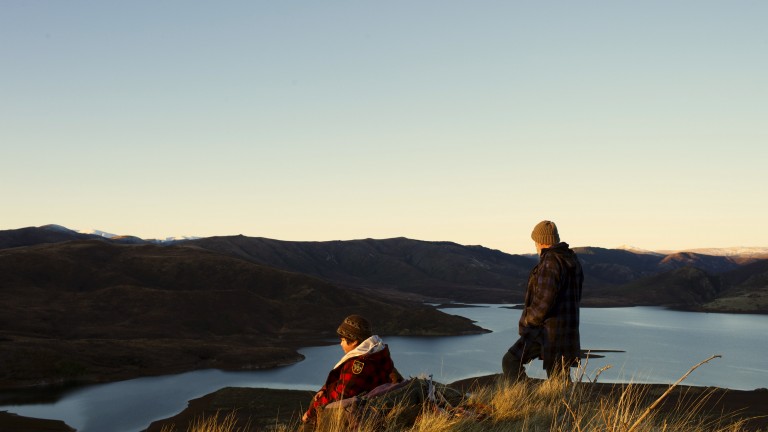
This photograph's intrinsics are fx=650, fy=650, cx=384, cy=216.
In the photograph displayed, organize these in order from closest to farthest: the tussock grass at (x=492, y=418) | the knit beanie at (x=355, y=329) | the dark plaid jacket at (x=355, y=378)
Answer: the tussock grass at (x=492, y=418)
the dark plaid jacket at (x=355, y=378)
the knit beanie at (x=355, y=329)

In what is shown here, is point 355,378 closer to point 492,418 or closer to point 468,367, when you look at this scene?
point 492,418

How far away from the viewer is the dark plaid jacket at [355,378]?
20.9ft

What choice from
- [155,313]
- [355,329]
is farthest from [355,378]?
[155,313]

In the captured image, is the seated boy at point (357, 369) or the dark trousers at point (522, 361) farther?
the dark trousers at point (522, 361)

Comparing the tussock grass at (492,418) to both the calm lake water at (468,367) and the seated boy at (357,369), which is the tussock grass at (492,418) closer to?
the seated boy at (357,369)

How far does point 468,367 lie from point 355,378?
64293mm

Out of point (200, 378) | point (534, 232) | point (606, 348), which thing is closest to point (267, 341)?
point (200, 378)

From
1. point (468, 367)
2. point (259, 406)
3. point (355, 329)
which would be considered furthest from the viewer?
point (468, 367)

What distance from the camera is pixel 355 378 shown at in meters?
6.38

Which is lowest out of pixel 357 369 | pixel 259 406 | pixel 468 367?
pixel 468 367

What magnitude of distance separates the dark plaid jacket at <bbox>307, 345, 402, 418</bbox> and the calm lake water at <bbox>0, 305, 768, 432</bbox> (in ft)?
37.2

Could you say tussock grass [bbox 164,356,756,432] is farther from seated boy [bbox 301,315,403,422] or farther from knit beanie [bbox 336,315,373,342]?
knit beanie [bbox 336,315,373,342]

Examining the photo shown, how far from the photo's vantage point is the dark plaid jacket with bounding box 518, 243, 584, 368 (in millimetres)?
7645

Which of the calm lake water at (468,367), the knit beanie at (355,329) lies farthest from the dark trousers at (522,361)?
the calm lake water at (468,367)
